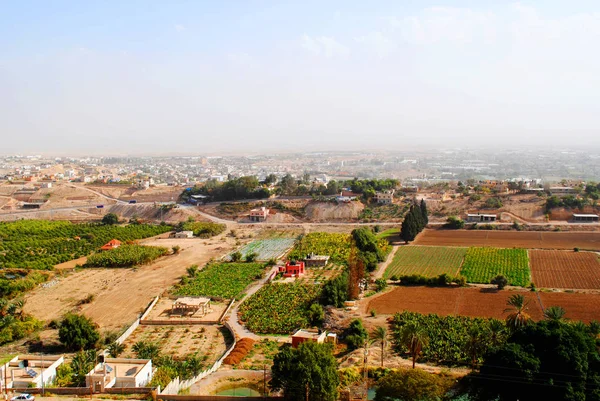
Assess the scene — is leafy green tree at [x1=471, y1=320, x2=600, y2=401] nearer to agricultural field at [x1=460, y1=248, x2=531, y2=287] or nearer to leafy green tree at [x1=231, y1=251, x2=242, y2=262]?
agricultural field at [x1=460, y1=248, x2=531, y2=287]

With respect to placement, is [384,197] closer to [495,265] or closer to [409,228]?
[409,228]

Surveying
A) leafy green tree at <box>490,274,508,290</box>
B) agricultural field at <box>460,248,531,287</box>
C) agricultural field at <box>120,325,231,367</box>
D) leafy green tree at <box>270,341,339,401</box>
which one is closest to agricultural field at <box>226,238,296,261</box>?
agricultural field at <box>460,248,531,287</box>

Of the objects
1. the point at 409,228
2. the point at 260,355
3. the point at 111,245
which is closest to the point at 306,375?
the point at 260,355

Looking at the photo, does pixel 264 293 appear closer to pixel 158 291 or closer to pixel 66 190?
pixel 158 291

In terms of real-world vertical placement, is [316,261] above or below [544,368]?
below

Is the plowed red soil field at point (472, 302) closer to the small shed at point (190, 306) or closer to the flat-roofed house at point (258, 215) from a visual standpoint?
the small shed at point (190, 306)

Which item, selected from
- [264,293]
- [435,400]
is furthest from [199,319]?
[435,400]

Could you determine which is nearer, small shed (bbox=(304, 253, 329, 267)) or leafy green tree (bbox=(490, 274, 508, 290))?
leafy green tree (bbox=(490, 274, 508, 290))
